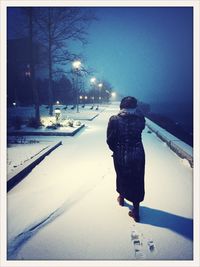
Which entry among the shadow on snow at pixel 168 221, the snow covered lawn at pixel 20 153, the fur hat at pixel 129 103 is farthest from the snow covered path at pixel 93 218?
the fur hat at pixel 129 103

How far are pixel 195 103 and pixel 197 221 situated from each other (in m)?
2.49

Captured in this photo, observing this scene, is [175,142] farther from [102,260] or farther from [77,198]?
[102,260]

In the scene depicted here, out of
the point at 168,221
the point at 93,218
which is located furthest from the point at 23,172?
the point at 168,221

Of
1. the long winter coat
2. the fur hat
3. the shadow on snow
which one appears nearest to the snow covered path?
the shadow on snow

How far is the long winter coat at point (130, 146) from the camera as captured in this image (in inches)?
165

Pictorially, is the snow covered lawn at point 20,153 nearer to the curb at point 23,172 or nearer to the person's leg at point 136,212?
the curb at point 23,172

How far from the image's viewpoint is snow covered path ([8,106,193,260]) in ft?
11.3

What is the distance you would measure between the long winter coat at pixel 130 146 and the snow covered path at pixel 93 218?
Answer: 553 millimetres

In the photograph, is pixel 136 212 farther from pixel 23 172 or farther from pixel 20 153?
pixel 20 153

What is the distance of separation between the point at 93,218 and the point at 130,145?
52.1 inches

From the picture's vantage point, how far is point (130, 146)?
4207 mm

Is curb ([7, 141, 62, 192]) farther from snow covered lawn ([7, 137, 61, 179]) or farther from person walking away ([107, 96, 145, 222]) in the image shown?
person walking away ([107, 96, 145, 222])

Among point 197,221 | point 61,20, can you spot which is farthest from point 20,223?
point 61,20

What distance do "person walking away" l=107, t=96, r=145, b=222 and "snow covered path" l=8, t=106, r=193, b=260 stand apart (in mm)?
472
